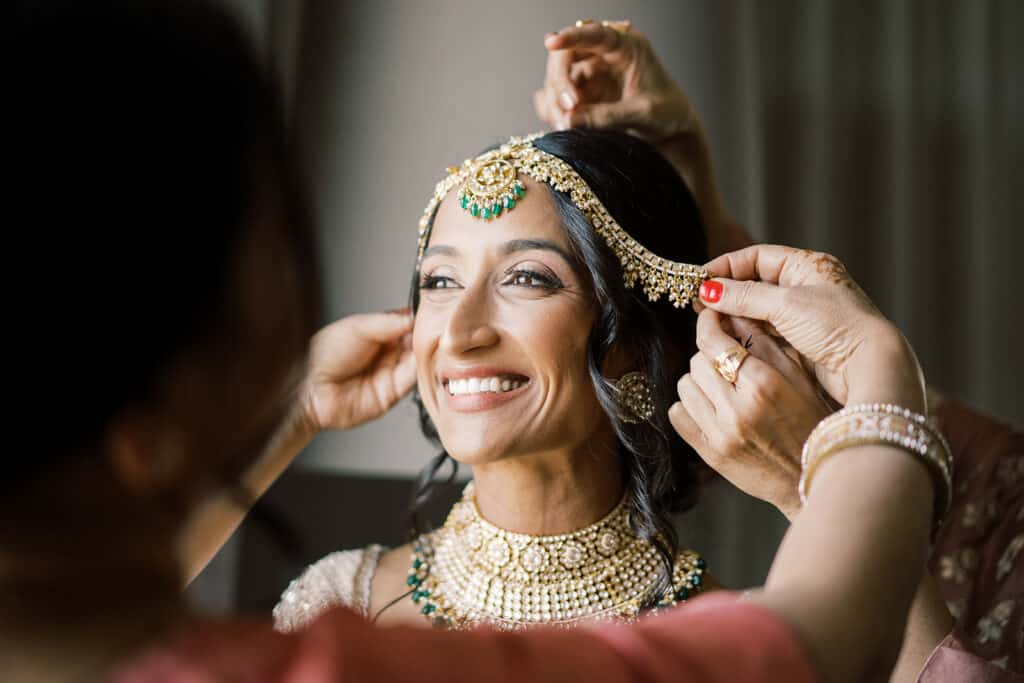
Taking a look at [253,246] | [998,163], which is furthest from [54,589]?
[998,163]

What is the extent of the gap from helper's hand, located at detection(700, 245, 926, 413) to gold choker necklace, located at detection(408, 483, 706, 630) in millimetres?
459

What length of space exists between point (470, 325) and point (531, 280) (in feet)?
0.42

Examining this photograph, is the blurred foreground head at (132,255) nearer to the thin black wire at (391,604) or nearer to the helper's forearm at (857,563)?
the helper's forearm at (857,563)

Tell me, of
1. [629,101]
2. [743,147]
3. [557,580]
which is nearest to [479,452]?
[557,580]

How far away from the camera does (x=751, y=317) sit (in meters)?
1.43

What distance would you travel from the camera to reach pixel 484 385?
1604 mm

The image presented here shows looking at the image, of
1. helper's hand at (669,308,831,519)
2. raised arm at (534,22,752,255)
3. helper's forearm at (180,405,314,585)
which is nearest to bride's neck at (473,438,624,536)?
helper's hand at (669,308,831,519)

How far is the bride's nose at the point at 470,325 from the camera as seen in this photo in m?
1.58

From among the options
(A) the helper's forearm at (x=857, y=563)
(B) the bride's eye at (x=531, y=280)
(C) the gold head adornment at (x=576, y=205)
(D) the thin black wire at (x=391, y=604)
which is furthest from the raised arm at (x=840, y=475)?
(D) the thin black wire at (x=391, y=604)

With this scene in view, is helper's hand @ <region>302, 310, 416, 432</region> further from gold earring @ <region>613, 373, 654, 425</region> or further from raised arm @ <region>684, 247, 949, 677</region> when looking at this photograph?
raised arm @ <region>684, 247, 949, 677</region>

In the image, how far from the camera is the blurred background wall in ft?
8.80

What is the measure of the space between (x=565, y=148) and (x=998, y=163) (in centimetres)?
177

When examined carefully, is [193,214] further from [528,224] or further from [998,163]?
[998,163]

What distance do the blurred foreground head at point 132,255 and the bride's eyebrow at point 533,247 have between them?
879 mm
